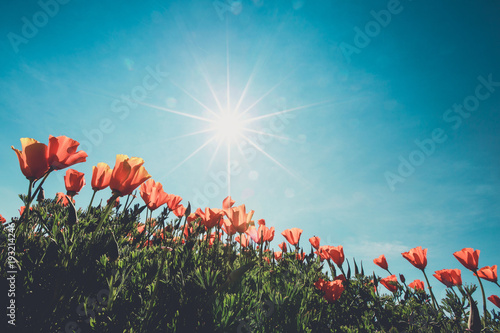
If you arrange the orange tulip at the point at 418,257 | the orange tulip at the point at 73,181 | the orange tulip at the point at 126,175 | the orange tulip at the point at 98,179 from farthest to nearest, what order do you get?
the orange tulip at the point at 418,257
the orange tulip at the point at 73,181
the orange tulip at the point at 98,179
the orange tulip at the point at 126,175

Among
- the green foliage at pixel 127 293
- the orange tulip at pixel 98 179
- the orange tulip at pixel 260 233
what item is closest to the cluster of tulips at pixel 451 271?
the orange tulip at pixel 260 233

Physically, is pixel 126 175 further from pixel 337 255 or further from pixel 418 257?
pixel 418 257

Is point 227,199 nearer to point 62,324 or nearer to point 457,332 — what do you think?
point 62,324

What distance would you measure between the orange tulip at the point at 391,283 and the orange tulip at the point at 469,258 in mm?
1033

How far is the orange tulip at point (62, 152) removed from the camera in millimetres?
1611

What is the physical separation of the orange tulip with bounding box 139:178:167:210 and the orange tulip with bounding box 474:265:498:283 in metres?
4.71

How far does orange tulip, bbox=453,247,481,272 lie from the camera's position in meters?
3.50

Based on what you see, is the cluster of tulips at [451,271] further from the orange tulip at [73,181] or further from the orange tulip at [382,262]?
the orange tulip at [73,181]

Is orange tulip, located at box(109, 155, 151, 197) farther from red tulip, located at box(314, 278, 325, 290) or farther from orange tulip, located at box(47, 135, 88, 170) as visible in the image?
red tulip, located at box(314, 278, 325, 290)

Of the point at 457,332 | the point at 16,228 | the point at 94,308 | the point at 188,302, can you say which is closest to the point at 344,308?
the point at 457,332

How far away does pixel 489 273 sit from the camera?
344 cm

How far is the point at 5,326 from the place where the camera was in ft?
4.22

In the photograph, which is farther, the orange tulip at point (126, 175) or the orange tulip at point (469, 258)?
the orange tulip at point (469, 258)

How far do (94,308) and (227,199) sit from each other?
5.59ft
